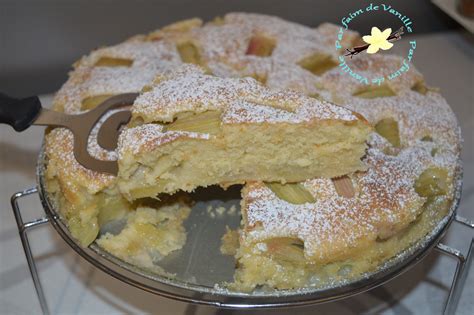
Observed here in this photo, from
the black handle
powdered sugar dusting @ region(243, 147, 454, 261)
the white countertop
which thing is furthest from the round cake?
the white countertop

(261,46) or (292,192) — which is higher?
(261,46)

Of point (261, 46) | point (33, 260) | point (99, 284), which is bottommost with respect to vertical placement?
point (99, 284)

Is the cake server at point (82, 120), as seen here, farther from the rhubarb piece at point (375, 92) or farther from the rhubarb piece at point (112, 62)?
the rhubarb piece at point (375, 92)

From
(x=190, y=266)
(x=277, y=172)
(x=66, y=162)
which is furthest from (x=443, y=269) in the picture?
(x=66, y=162)

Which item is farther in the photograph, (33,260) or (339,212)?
(33,260)

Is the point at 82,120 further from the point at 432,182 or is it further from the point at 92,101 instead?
the point at 432,182

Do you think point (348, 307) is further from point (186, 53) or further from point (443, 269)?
point (186, 53)

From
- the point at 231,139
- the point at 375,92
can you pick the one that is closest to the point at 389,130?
the point at 375,92

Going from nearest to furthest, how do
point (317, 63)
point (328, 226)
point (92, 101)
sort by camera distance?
point (328, 226) < point (92, 101) < point (317, 63)
